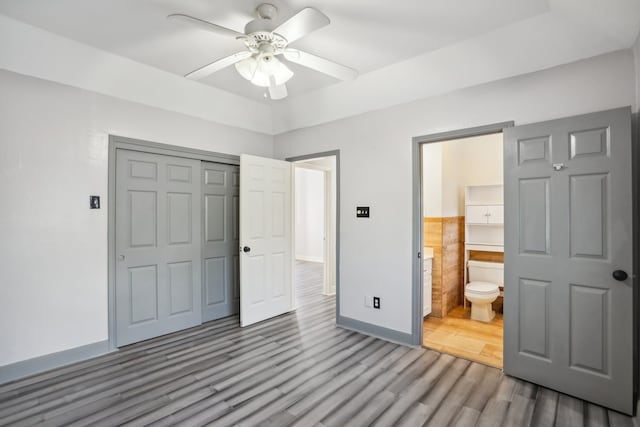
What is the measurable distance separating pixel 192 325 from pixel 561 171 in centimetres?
389

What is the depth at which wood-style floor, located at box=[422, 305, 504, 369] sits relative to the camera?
9.98 ft

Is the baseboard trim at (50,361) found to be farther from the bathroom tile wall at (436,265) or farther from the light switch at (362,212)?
the bathroom tile wall at (436,265)

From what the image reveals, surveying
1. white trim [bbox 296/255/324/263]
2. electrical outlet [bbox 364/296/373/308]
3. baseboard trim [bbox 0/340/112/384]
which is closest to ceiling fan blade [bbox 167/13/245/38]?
electrical outlet [bbox 364/296/373/308]

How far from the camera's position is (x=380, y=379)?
2.59 metres

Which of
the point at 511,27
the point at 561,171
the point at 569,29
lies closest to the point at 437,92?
the point at 511,27

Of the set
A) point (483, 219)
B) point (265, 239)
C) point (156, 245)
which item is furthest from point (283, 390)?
point (483, 219)

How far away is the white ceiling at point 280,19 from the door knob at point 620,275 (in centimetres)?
183

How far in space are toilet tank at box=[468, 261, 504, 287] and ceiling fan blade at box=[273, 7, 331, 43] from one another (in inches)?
151

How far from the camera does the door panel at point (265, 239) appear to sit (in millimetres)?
3771

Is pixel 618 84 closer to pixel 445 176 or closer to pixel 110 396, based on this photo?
pixel 445 176

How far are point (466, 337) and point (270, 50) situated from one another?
337 cm

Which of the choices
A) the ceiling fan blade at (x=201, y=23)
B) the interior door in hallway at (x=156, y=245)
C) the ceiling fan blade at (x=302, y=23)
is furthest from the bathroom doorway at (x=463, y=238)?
the interior door in hallway at (x=156, y=245)

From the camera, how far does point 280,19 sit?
7.57 feet

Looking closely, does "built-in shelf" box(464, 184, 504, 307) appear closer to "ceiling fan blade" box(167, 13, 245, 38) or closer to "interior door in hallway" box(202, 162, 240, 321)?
"interior door in hallway" box(202, 162, 240, 321)
